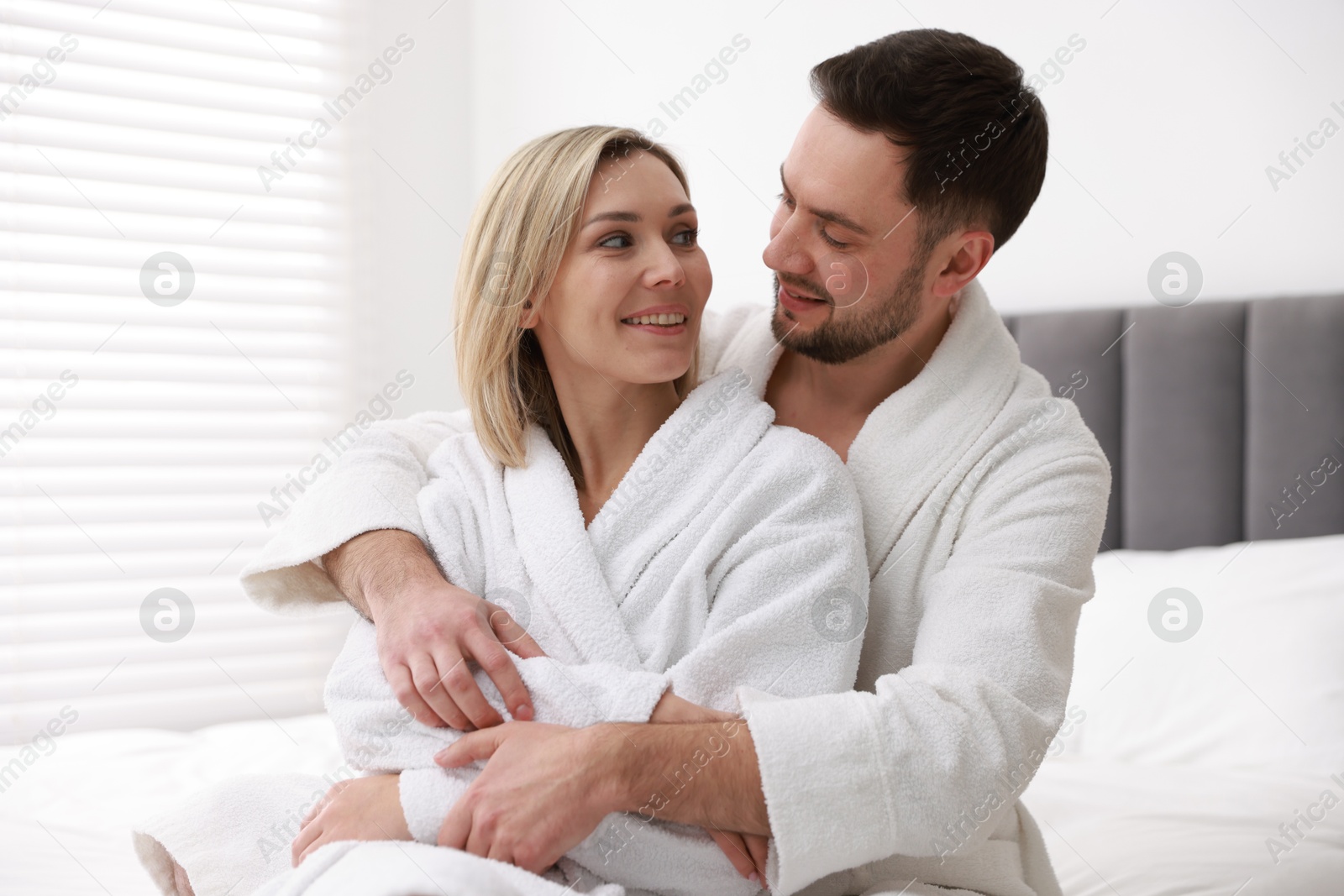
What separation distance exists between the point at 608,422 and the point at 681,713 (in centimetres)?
44

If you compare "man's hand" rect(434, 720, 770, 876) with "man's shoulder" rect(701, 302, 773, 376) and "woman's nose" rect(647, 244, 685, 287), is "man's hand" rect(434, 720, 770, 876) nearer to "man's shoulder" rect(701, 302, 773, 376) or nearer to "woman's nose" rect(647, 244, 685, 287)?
"woman's nose" rect(647, 244, 685, 287)

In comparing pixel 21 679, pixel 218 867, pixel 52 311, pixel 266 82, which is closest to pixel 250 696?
pixel 21 679

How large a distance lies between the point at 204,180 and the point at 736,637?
2.53 m

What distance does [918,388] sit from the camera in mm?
1352

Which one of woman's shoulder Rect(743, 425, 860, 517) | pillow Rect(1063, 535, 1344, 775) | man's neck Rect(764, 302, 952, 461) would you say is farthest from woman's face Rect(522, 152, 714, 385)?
pillow Rect(1063, 535, 1344, 775)

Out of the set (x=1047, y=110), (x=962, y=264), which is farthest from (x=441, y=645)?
(x=1047, y=110)

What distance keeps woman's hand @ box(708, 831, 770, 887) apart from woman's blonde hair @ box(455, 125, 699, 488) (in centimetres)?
49

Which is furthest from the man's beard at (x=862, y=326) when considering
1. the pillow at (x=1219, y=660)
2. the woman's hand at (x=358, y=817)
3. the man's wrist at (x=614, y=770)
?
the pillow at (x=1219, y=660)

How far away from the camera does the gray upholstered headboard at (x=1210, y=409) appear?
6.45ft

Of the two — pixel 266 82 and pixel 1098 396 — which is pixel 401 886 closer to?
pixel 1098 396

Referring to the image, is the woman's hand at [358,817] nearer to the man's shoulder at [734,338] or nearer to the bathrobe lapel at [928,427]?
the bathrobe lapel at [928,427]

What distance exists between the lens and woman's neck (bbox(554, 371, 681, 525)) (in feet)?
4.34

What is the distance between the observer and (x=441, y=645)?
3.48 feet

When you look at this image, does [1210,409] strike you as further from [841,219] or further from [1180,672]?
[841,219]
